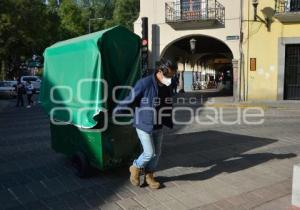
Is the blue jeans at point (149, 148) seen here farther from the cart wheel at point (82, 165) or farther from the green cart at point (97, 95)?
the cart wheel at point (82, 165)

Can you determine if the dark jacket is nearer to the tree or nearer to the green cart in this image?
the green cart

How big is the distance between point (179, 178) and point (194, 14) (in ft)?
53.0

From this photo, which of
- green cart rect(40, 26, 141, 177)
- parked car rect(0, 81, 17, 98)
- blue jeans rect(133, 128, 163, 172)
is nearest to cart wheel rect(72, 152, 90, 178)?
green cart rect(40, 26, 141, 177)

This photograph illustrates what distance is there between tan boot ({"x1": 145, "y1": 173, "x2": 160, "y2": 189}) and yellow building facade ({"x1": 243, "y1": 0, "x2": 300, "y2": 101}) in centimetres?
1542

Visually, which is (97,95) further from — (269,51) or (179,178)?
(269,51)

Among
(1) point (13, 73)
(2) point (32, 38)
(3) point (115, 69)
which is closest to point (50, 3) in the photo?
(1) point (13, 73)

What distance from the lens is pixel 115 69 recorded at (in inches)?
241

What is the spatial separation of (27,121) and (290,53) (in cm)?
1323

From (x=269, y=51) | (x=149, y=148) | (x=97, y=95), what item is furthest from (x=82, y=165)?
(x=269, y=51)

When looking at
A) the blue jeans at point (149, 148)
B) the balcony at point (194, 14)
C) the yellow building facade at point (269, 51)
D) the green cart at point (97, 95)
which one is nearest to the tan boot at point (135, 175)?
the blue jeans at point (149, 148)

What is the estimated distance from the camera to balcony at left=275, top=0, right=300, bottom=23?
18609 mm

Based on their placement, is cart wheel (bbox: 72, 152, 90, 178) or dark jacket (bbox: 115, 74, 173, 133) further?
cart wheel (bbox: 72, 152, 90, 178)

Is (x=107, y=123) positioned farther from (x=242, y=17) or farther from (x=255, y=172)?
(x=242, y=17)

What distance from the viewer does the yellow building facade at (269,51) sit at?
1927 centimetres
